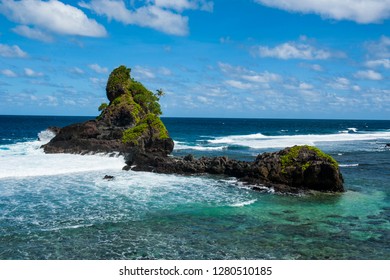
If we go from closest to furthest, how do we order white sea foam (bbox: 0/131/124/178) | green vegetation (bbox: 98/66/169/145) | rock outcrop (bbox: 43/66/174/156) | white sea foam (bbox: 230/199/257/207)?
white sea foam (bbox: 230/199/257/207) → white sea foam (bbox: 0/131/124/178) → rock outcrop (bbox: 43/66/174/156) → green vegetation (bbox: 98/66/169/145)

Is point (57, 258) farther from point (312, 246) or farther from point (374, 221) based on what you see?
point (374, 221)

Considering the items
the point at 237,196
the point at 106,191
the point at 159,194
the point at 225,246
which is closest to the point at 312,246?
the point at 225,246

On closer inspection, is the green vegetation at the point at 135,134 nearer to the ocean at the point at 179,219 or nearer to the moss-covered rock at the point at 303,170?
the ocean at the point at 179,219

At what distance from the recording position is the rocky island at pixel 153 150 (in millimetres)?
27875

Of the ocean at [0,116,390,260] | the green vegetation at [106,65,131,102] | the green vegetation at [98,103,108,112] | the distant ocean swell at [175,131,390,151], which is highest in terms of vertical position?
the green vegetation at [106,65,131,102]

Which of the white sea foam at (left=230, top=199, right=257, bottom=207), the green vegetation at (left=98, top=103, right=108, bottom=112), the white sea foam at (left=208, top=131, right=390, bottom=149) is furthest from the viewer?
the white sea foam at (left=208, top=131, right=390, bottom=149)

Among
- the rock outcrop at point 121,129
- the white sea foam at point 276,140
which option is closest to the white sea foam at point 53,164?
the rock outcrop at point 121,129

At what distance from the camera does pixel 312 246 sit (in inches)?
639

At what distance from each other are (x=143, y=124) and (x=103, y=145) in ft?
20.1

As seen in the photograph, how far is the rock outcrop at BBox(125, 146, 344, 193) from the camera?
27.3m

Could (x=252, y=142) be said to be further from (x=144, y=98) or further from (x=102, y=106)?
(x=102, y=106)

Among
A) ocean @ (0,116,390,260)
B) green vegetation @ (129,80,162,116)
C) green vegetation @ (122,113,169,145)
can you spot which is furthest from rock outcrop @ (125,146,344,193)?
green vegetation @ (129,80,162,116)

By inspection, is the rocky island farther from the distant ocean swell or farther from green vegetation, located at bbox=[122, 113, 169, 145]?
the distant ocean swell

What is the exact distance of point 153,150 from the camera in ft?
150
